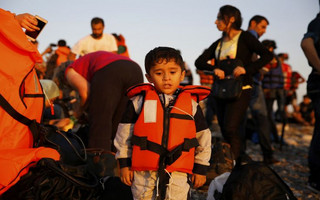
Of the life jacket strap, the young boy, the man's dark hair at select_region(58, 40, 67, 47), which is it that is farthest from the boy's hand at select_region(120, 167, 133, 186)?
the man's dark hair at select_region(58, 40, 67, 47)

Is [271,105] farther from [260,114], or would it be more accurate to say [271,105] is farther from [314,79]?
[314,79]

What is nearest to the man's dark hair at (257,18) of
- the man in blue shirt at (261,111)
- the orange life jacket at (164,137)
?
the man in blue shirt at (261,111)

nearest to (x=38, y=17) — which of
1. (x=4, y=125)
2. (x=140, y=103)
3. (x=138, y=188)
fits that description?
(x=4, y=125)

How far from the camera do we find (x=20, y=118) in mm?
2617

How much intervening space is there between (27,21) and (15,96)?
61 centimetres

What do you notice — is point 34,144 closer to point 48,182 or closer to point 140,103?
point 48,182

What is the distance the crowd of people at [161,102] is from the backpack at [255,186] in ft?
0.66

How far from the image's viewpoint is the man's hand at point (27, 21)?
2637 mm

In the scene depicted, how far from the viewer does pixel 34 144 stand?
281cm

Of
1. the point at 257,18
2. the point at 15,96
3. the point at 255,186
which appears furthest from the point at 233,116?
the point at 15,96

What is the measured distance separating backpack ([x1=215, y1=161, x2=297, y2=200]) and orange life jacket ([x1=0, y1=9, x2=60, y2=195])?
150 centimetres

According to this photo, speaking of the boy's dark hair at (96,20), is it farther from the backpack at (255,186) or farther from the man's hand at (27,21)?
the backpack at (255,186)

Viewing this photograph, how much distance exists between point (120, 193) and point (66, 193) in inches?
22.7

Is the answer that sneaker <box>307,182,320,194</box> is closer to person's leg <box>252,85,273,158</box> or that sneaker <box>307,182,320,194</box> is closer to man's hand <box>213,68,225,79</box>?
person's leg <box>252,85,273,158</box>
